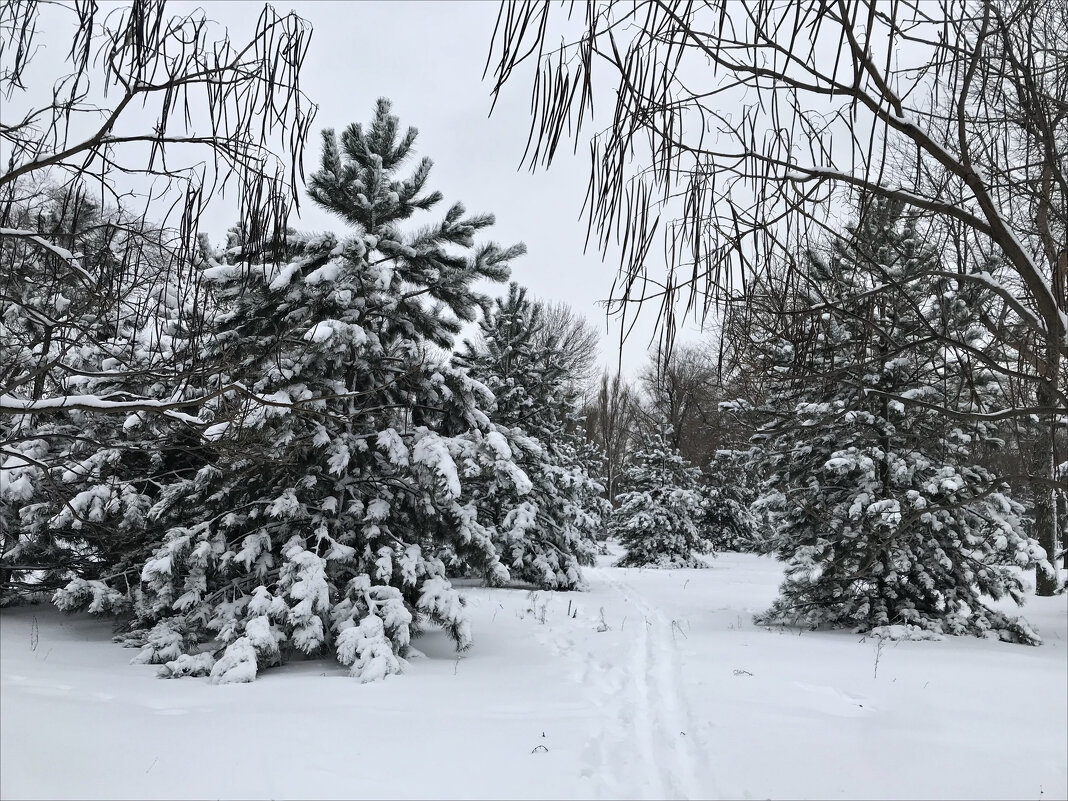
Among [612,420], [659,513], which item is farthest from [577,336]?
[612,420]

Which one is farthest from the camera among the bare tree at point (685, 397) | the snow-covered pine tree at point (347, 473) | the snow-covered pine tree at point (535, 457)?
the snow-covered pine tree at point (535, 457)

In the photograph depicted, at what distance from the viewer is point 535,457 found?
43.4 ft

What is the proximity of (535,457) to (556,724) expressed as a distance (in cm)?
861

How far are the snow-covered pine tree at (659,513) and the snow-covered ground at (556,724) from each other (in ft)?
37.3

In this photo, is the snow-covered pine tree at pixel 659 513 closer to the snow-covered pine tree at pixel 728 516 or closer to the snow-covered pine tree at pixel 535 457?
the snow-covered pine tree at pixel 728 516

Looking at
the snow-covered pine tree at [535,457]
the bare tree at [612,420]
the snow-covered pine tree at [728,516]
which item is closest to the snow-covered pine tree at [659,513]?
the bare tree at [612,420]

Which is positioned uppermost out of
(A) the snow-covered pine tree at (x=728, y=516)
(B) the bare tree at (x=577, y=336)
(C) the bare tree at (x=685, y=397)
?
(B) the bare tree at (x=577, y=336)

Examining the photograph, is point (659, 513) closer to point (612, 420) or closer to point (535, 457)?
point (535, 457)

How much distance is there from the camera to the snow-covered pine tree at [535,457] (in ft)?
42.8

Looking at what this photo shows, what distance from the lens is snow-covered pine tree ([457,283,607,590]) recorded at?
42.8 feet

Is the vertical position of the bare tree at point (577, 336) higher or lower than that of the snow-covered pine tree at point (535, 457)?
higher

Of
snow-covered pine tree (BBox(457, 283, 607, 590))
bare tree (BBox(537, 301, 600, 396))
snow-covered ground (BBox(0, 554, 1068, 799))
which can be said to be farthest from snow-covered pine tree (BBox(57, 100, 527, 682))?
bare tree (BBox(537, 301, 600, 396))

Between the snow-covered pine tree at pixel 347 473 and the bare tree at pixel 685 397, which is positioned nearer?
the bare tree at pixel 685 397

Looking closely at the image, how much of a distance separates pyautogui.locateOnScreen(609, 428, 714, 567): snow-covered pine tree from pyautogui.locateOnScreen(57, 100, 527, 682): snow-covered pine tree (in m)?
12.5
